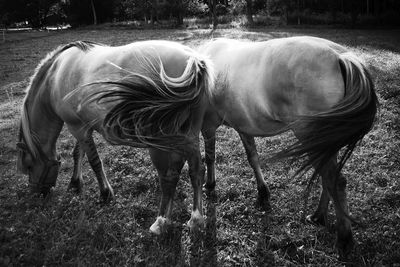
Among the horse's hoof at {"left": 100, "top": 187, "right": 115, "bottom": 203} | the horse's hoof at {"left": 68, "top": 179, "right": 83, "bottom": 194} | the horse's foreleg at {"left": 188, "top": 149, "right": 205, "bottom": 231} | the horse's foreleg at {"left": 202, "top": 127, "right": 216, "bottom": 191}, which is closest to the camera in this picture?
the horse's foreleg at {"left": 188, "top": 149, "right": 205, "bottom": 231}

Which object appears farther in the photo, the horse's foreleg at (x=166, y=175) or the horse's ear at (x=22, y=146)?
the horse's ear at (x=22, y=146)

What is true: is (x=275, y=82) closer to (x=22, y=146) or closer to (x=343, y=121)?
(x=343, y=121)

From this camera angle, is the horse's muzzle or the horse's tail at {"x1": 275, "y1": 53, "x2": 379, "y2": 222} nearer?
the horse's tail at {"x1": 275, "y1": 53, "x2": 379, "y2": 222}

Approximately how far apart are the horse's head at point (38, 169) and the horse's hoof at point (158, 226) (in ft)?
5.23

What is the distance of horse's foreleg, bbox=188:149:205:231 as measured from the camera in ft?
11.2

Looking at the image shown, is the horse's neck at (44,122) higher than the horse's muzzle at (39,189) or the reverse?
higher

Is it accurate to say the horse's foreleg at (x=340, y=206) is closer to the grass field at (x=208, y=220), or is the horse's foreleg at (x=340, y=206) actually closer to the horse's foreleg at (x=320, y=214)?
the grass field at (x=208, y=220)

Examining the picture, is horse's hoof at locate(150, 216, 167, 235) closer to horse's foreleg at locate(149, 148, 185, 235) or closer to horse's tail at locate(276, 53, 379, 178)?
horse's foreleg at locate(149, 148, 185, 235)

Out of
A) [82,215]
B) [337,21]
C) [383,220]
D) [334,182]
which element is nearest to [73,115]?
[82,215]

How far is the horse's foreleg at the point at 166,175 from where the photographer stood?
10.8 ft

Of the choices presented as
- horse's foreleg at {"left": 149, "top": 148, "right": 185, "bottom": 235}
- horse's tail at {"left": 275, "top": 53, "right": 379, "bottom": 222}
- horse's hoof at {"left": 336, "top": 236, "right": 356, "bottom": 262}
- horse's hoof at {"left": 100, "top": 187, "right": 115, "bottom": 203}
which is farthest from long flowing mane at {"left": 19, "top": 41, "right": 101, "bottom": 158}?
horse's hoof at {"left": 336, "top": 236, "right": 356, "bottom": 262}

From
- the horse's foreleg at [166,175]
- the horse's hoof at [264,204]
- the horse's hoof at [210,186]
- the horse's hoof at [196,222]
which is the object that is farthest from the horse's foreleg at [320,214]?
the horse's foreleg at [166,175]

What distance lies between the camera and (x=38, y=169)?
13.5 feet

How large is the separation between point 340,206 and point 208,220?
1423 mm
